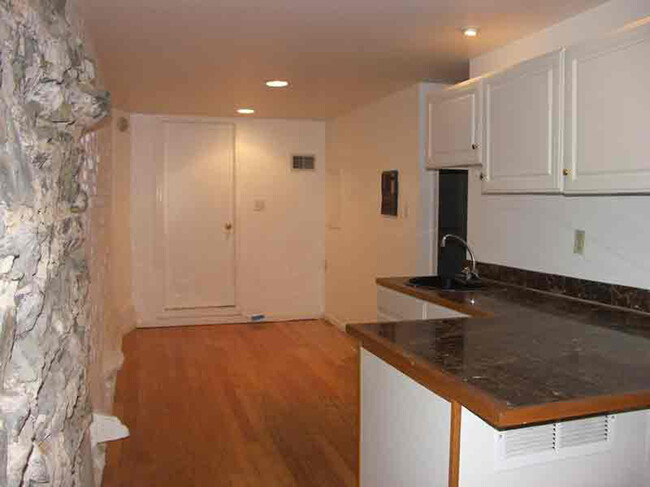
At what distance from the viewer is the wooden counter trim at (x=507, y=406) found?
56.2 inches

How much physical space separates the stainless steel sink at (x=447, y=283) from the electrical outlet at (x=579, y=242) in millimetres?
643

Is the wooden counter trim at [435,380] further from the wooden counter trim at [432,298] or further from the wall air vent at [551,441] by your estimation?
the wooden counter trim at [432,298]

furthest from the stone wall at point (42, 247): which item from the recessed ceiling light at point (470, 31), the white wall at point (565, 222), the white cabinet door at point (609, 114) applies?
the white wall at point (565, 222)

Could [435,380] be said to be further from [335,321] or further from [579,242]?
[335,321]

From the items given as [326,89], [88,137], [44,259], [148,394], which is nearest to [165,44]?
[88,137]

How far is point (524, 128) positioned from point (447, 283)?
1136 mm

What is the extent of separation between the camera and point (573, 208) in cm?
294

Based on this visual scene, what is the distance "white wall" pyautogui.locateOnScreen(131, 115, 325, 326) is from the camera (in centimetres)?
618

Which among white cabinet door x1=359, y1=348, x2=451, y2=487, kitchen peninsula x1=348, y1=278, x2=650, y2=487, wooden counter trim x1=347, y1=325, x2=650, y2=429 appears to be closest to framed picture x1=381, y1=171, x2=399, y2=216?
kitchen peninsula x1=348, y1=278, x2=650, y2=487

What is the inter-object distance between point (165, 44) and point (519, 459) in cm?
285

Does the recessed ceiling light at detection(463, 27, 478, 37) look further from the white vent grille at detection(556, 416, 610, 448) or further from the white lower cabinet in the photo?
the white vent grille at detection(556, 416, 610, 448)

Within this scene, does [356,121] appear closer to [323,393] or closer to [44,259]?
[323,393]

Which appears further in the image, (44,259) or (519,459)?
(44,259)

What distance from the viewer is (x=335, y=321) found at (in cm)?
633
